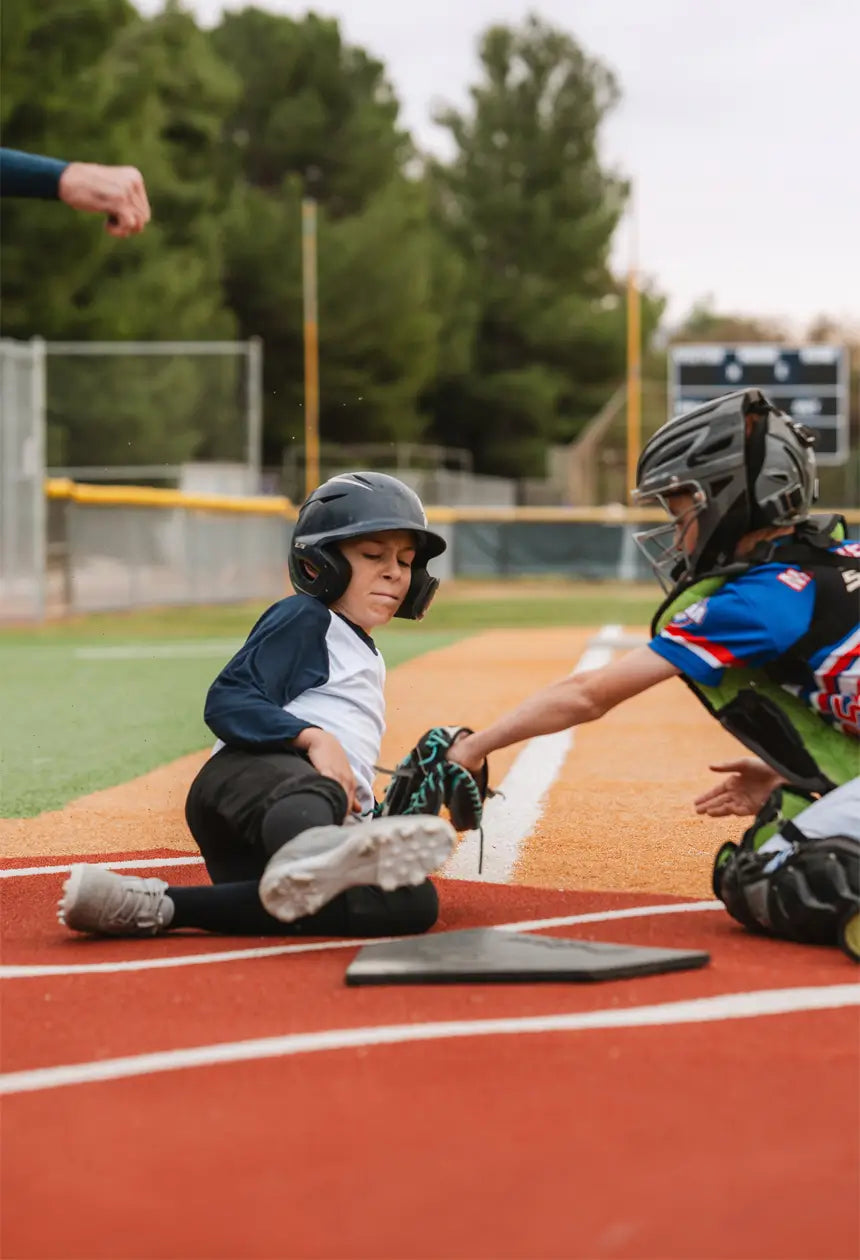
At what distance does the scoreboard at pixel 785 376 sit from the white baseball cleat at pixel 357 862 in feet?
76.3

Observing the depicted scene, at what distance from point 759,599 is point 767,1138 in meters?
1.48

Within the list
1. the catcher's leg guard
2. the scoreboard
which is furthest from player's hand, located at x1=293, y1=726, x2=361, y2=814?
the scoreboard

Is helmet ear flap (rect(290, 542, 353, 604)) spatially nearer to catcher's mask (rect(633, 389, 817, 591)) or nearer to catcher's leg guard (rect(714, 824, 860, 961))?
catcher's mask (rect(633, 389, 817, 591))

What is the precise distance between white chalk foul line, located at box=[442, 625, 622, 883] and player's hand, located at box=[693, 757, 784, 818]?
0.43m

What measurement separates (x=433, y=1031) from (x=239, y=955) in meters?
0.80

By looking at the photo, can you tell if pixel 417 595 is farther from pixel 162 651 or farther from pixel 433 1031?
pixel 162 651

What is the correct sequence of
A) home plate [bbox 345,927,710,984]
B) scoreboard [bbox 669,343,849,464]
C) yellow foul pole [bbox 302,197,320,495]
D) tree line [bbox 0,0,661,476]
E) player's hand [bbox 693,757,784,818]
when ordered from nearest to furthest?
home plate [bbox 345,927,710,984] < player's hand [bbox 693,757,784,818] < scoreboard [bbox 669,343,849,464] < tree line [bbox 0,0,661,476] < yellow foul pole [bbox 302,197,320,495]

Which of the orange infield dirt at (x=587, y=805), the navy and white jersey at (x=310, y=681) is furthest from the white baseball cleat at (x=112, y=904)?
the orange infield dirt at (x=587, y=805)

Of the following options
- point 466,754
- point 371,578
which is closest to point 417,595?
point 371,578

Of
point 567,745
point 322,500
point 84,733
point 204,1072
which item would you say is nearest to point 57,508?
point 84,733

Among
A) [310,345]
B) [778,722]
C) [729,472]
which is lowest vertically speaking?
[778,722]

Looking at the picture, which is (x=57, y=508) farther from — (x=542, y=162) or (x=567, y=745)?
(x=542, y=162)

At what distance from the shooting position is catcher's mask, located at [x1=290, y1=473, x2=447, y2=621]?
4.20m

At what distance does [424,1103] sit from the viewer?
8.34 feet
